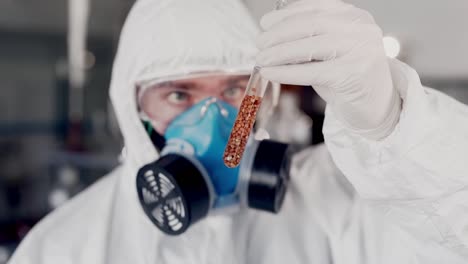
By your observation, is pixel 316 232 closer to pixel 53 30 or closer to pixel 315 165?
pixel 315 165

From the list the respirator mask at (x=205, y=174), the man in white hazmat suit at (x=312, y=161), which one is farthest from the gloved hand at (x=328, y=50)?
the respirator mask at (x=205, y=174)

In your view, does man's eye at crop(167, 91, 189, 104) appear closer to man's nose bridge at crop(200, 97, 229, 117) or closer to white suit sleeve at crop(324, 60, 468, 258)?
man's nose bridge at crop(200, 97, 229, 117)

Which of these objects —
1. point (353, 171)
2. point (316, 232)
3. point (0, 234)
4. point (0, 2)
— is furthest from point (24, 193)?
point (353, 171)

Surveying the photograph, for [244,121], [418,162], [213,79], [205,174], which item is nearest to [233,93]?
[213,79]

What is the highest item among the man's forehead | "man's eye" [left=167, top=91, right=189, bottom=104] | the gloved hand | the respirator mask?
the gloved hand

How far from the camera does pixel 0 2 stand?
3.65 m

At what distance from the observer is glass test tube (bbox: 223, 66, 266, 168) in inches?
27.4

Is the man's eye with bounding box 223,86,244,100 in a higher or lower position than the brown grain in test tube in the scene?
lower

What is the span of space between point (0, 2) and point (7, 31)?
0.78 feet

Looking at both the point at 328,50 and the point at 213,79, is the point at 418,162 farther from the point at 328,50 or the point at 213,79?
the point at 213,79

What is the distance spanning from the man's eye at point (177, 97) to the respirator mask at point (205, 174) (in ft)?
0.13

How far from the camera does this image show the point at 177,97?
3.48ft

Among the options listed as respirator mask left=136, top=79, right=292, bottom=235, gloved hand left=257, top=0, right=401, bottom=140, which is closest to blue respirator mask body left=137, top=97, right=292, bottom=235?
respirator mask left=136, top=79, right=292, bottom=235

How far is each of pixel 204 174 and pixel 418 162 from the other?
17.3 inches
